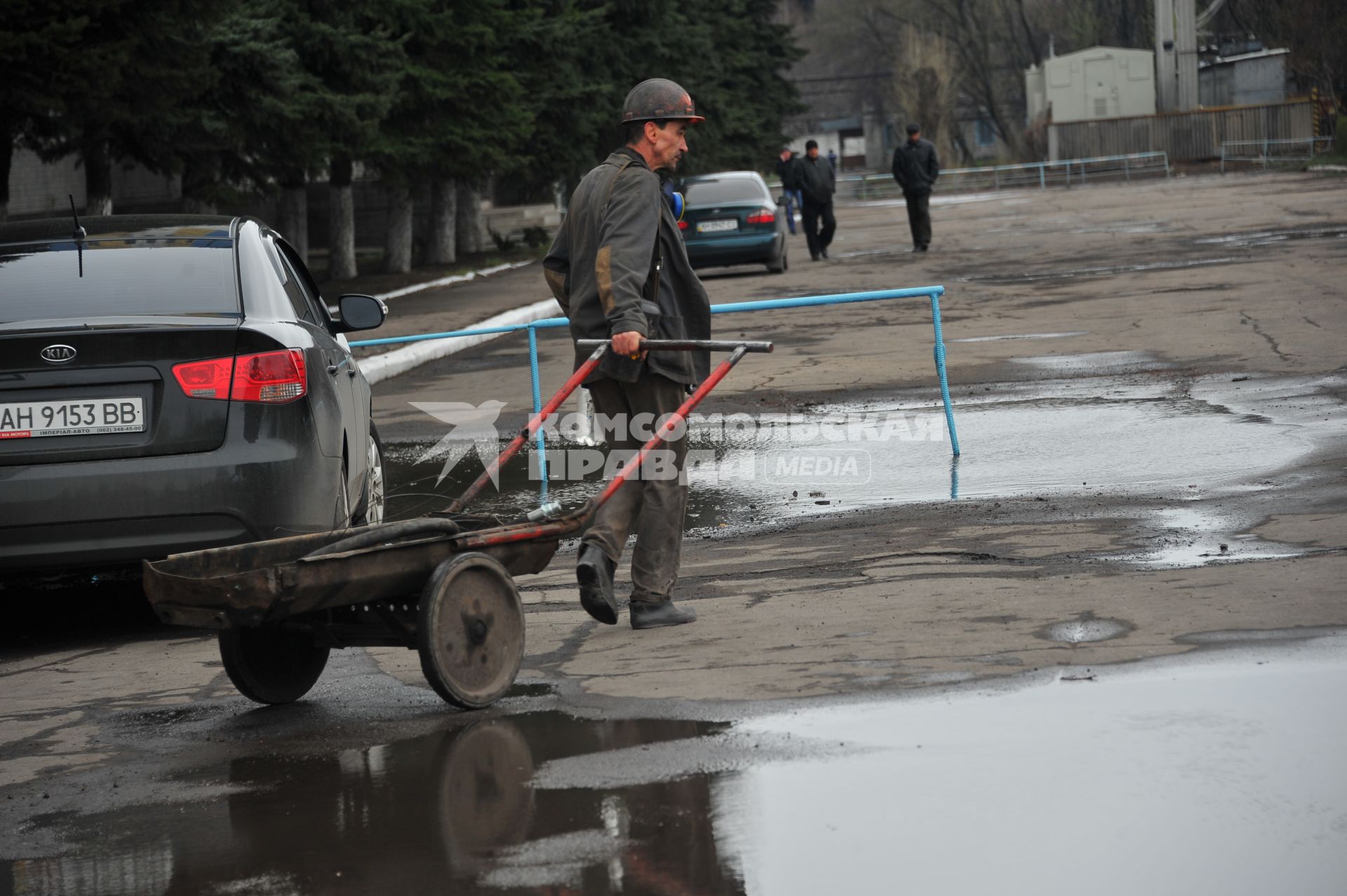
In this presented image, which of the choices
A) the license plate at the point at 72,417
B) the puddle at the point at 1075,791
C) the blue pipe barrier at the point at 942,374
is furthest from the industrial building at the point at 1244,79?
the puddle at the point at 1075,791

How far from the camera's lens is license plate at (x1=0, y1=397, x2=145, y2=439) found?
20.1 ft

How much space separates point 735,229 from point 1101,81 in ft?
212

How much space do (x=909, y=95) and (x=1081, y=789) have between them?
304 feet

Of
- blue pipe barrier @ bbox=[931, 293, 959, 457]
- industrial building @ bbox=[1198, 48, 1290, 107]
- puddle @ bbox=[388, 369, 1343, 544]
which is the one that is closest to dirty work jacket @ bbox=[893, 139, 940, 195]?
Answer: puddle @ bbox=[388, 369, 1343, 544]

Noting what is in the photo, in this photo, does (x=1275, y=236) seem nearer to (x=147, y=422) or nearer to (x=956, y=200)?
(x=147, y=422)

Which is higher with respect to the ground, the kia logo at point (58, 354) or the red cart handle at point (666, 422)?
the kia logo at point (58, 354)

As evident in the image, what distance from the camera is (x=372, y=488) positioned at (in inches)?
326

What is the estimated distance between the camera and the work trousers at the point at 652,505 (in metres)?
6.29

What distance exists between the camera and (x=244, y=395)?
6281mm

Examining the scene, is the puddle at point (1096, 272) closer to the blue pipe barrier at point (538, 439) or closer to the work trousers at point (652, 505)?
the blue pipe barrier at point (538, 439)

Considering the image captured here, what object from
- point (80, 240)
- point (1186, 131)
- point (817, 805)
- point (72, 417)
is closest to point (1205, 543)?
point (817, 805)

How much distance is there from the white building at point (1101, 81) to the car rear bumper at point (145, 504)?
82940 mm

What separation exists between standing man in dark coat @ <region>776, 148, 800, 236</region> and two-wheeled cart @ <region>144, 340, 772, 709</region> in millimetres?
23891

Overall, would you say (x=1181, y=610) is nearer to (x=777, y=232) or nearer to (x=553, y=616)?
(x=553, y=616)
